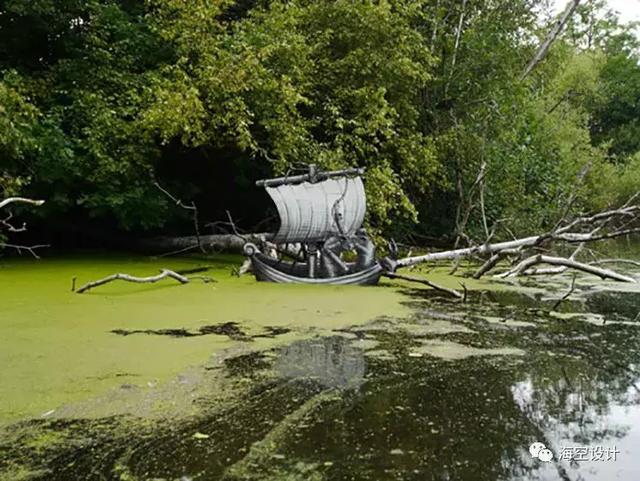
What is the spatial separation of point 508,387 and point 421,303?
2428 millimetres

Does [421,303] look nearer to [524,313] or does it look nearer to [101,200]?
[524,313]

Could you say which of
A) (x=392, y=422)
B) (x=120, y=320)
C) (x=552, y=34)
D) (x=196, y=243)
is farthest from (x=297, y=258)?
(x=552, y=34)

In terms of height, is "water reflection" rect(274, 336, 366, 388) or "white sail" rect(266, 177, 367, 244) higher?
"white sail" rect(266, 177, 367, 244)

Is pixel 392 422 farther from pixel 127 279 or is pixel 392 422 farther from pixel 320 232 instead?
pixel 320 232

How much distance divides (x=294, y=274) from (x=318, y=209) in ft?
3.27

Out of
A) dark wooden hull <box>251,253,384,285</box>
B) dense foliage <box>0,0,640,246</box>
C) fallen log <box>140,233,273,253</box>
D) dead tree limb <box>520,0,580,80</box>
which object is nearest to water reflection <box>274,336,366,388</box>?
dark wooden hull <box>251,253,384,285</box>

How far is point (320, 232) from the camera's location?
7.30 m

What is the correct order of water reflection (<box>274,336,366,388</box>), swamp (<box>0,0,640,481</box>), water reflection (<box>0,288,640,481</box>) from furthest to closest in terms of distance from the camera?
1. water reflection (<box>274,336,366,388</box>)
2. swamp (<box>0,0,640,481</box>)
3. water reflection (<box>0,288,640,481</box>)

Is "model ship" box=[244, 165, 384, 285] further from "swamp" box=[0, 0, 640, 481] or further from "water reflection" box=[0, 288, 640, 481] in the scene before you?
"water reflection" box=[0, 288, 640, 481]

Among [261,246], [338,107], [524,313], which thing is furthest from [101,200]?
[524,313]

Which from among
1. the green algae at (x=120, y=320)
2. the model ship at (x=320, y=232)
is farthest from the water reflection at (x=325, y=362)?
the model ship at (x=320, y=232)

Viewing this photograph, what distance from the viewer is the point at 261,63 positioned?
8.44m

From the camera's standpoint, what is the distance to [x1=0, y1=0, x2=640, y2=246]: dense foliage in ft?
26.0

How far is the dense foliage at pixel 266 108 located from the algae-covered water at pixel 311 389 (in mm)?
2876
